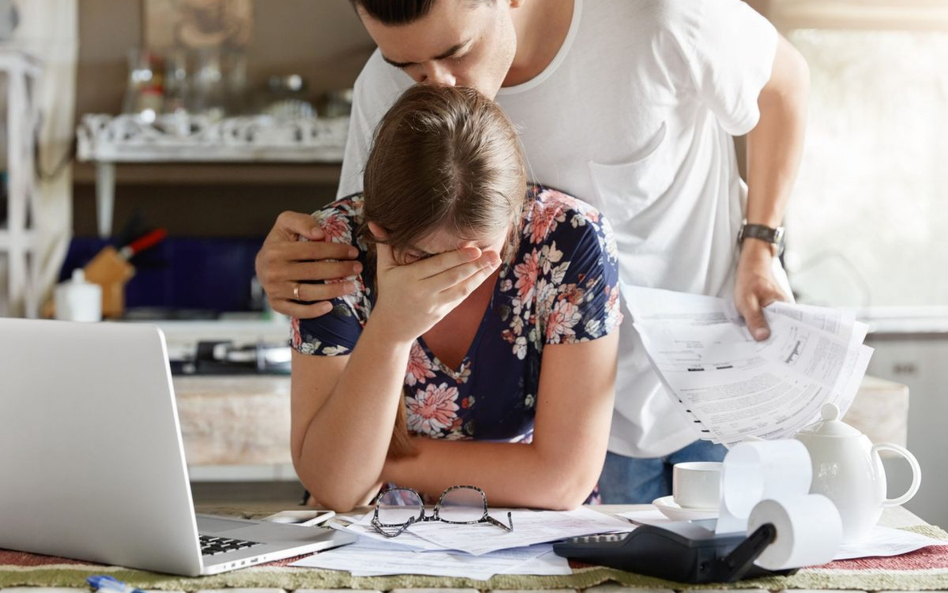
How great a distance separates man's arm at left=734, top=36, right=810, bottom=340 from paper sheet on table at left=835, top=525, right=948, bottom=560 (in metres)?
0.50

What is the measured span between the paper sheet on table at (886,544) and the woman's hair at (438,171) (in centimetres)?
50

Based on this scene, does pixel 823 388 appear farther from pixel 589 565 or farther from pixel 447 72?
pixel 447 72

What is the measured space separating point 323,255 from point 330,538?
0.40 meters

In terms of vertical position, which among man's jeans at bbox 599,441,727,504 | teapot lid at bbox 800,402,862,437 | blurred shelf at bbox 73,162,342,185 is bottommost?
man's jeans at bbox 599,441,727,504

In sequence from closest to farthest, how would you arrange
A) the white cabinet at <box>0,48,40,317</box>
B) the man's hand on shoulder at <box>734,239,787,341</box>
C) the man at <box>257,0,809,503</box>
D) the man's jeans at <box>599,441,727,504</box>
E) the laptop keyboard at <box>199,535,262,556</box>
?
the laptop keyboard at <box>199,535,262,556</box>
the man at <box>257,0,809,503</box>
the man's hand on shoulder at <box>734,239,787,341</box>
the man's jeans at <box>599,441,727,504</box>
the white cabinet at <box>0,48,40,317</box>

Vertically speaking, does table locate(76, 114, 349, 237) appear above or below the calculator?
above

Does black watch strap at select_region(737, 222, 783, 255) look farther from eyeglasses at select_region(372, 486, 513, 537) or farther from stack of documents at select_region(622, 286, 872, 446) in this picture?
eyeglasses at select_region(372, 486, 513, 537)

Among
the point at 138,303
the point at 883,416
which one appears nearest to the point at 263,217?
the point at 138,303

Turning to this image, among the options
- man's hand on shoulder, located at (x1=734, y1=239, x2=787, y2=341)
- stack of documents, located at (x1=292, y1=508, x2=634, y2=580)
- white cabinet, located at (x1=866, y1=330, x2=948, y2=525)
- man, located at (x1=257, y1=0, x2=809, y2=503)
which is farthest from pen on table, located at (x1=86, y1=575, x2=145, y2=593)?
white cabinet, located at (x1=866, y1=330, x2=948, y2=525)

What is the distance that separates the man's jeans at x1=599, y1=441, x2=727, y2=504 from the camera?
1.55 m

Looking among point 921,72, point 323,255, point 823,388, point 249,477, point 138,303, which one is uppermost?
point 921,72

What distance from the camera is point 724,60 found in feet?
4.55

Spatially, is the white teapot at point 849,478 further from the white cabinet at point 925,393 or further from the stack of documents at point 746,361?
the white cabinet at point 925,393

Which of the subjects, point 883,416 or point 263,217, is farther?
point 263,217
